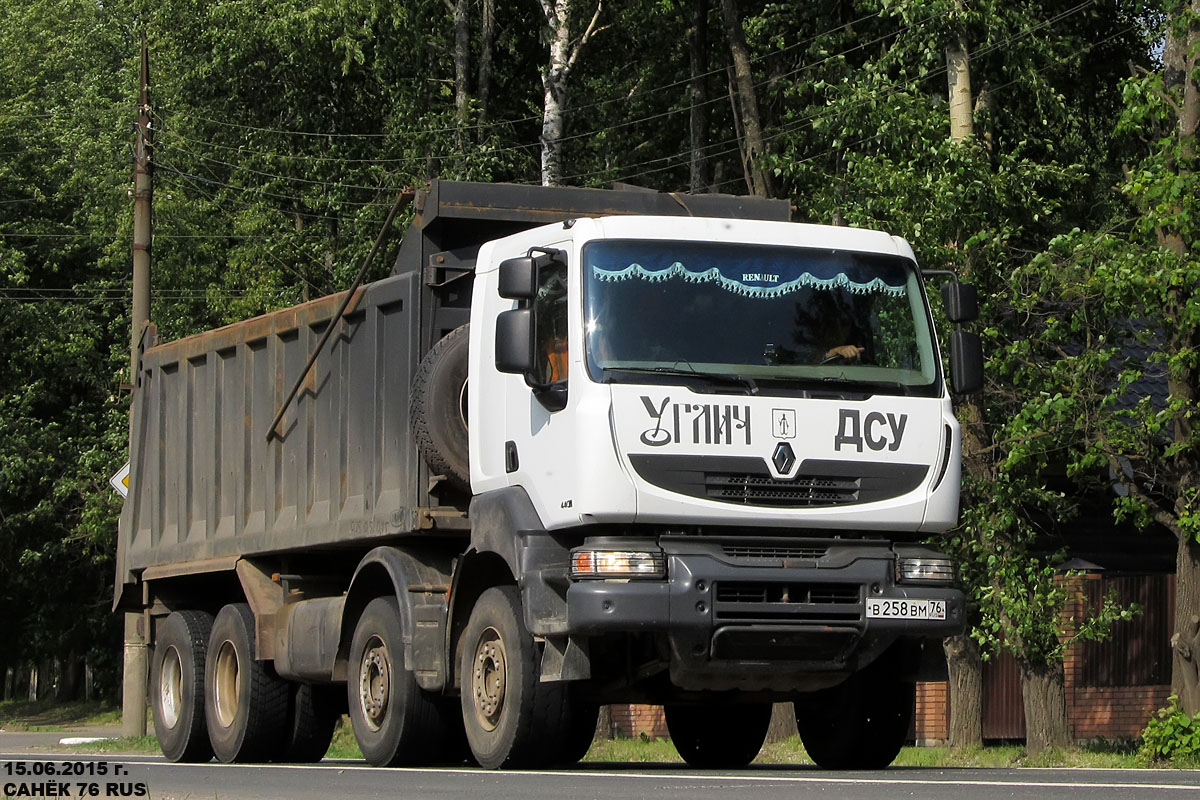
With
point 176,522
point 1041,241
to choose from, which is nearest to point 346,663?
point 176,522

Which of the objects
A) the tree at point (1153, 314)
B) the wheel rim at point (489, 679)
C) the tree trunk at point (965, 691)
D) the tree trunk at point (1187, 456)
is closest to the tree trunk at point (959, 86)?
the tree at point (1153, 314)

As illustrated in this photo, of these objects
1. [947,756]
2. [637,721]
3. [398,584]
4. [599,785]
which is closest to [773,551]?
[599,785]

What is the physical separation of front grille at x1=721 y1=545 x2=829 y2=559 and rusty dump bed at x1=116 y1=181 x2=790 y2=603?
7.10 feet

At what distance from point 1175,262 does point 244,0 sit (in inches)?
816

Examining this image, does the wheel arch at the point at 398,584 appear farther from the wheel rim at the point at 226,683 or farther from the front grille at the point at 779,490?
the front grille at the point at 779,490

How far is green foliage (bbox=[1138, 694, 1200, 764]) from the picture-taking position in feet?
51.6

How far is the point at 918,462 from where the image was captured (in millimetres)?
11258

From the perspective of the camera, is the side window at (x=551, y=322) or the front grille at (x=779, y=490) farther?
the side window at (x=551, y=322)

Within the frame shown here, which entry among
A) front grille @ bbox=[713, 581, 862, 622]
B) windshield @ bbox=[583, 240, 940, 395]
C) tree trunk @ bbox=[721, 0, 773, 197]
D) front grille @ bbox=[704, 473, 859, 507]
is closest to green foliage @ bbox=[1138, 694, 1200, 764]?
front grille @ bbox=[713, 581, 862, 622]

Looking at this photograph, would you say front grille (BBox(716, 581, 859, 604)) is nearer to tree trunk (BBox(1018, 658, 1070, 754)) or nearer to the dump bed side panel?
the dump bed side panel

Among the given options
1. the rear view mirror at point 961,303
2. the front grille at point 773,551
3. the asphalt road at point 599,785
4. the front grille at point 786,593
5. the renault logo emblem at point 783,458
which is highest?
the rear view mirror at point 961,303

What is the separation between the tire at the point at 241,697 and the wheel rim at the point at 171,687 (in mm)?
588

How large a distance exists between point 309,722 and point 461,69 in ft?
56.6

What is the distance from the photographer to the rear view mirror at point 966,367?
467 inches
